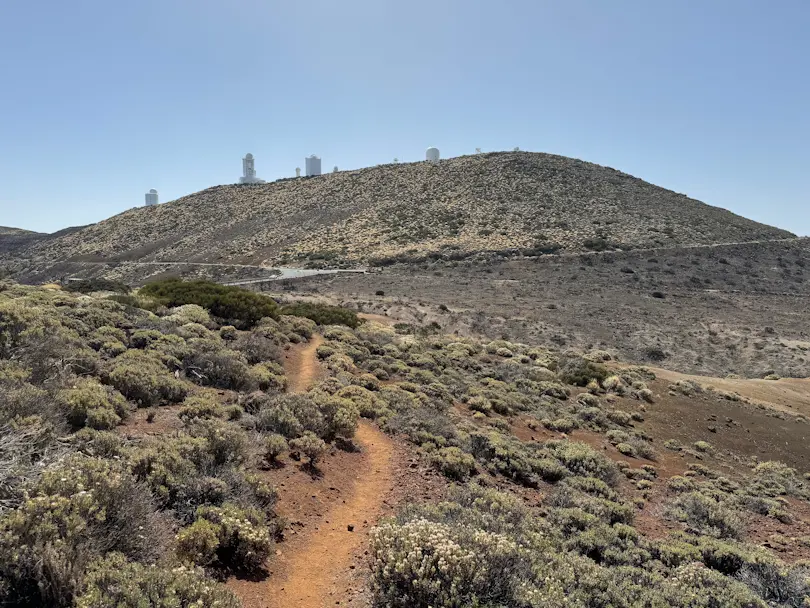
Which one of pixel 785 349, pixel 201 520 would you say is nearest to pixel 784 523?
pixel 201 520

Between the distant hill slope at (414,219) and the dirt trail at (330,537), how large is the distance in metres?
42.7

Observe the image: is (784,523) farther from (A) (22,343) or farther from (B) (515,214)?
(B) (515,214)

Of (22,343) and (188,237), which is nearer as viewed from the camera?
(22,343)

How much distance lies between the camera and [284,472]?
20.8 ft

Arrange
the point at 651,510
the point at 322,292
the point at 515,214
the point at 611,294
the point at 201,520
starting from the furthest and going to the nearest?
the point at 515,214 < the point at 611,294 < the point at 322,292 < the point at 651,510 < the point at 201,520

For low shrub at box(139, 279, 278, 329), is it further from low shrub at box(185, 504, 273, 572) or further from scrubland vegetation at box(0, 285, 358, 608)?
low shrub at box(185, 504, 273, 572)

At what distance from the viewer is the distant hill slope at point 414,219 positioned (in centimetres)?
5394

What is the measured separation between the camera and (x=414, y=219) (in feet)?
203

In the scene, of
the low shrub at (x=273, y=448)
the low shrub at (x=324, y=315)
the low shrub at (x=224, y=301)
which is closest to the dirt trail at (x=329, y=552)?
the low shrub at (x=273, y=448)

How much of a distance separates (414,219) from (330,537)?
191 feet

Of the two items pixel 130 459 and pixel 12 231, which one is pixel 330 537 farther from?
pixel 12 231

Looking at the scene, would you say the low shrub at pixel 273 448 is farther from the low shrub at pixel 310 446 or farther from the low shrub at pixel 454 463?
the low shrub at pixel 454 463

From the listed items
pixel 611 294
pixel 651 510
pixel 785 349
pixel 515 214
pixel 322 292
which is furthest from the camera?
pixel 515 214

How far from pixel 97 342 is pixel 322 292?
24.2 metres
